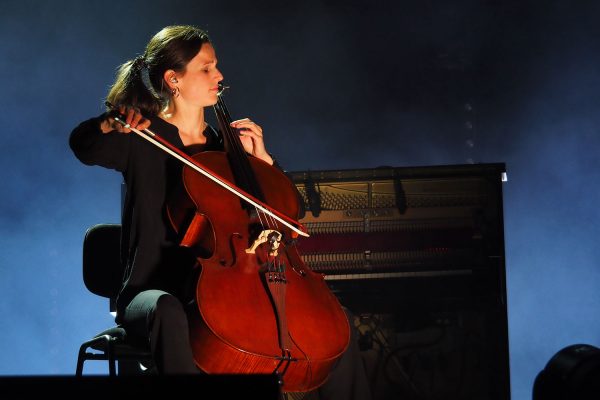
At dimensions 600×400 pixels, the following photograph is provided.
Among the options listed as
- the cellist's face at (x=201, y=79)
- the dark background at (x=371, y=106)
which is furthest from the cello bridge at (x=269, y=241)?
the dark background at (x=371, y=106)

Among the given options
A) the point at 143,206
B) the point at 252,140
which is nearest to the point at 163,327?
the point at 143,206

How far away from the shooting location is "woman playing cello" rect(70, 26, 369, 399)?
7.16 feet

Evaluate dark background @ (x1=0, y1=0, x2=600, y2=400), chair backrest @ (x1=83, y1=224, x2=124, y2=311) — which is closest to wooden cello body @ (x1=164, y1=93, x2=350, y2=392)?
chair backrest @ (x1=83, y1=224, x2=124, y2=311)

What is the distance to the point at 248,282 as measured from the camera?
224cm

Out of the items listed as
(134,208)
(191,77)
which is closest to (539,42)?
(191,77)

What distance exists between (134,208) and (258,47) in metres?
2.35

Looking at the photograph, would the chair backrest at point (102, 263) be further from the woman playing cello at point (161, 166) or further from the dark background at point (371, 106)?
the dark background at point (371, 106)

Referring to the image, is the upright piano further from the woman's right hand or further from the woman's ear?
the woman's right hand

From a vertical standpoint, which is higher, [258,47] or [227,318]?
[258,47]

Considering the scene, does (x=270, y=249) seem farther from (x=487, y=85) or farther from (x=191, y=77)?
(x=487, y=85)

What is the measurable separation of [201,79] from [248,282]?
77 cm

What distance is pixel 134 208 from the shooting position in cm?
253

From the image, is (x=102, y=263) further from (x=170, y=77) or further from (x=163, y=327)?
(x=163, y=327)

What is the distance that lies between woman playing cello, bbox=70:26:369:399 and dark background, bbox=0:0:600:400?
5.76 ft
